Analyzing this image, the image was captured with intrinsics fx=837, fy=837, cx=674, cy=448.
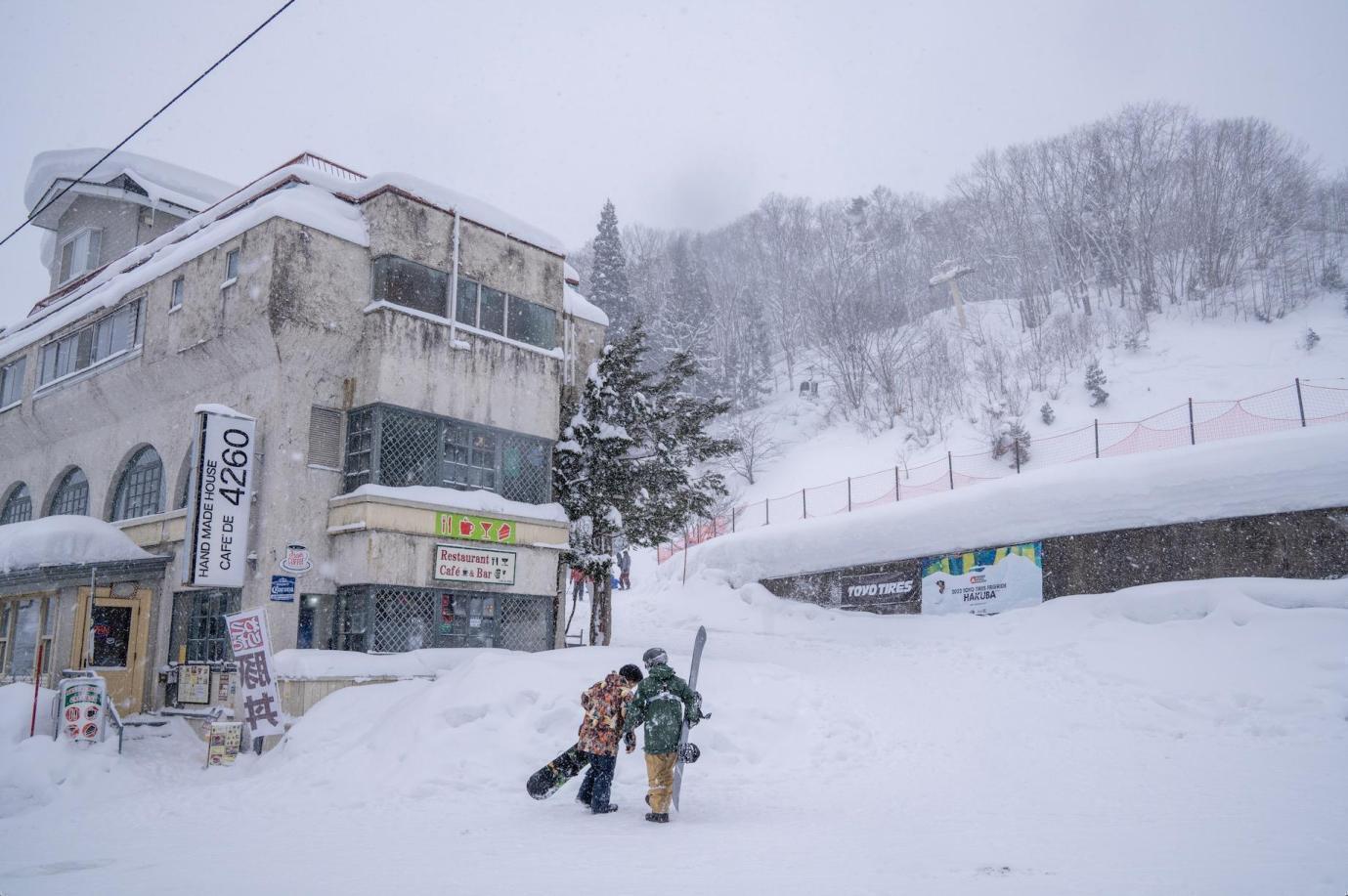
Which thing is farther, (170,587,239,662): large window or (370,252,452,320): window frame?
(370,252,452,320): window frame

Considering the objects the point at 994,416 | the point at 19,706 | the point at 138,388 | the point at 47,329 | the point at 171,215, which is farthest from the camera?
the point at 994,416

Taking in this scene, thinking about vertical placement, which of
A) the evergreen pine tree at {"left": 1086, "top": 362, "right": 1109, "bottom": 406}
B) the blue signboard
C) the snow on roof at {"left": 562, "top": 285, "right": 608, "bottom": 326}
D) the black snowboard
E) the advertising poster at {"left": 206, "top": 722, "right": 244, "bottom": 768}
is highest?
the evergreen pine tree at {"left": 1086, "top": 362, "right": 1109, "bottom": 406}

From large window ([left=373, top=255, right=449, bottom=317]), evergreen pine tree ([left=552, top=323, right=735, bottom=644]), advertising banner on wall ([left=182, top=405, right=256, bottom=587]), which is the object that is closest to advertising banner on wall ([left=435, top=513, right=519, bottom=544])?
evergreen pine tree ([left=552, top=323, right=735, bottom=644])

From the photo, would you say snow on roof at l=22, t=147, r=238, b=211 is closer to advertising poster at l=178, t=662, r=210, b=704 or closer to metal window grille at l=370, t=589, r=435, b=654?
advertising poster at l=178, t=662, r=210, b=704

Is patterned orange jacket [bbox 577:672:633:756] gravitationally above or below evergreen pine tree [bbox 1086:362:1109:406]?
below

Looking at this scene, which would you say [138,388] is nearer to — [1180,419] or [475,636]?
[475,636]

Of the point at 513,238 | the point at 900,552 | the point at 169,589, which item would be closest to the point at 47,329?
the point at 169,589

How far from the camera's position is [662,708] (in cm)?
846

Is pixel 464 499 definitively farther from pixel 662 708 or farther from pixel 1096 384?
pixel 1096 384

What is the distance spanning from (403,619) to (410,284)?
647cm

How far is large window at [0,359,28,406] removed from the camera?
22.4 meters

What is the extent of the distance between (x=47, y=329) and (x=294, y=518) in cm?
1200

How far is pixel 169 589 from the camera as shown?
1666 centimetres

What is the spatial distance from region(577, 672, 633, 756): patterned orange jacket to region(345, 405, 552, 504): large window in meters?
8.20
